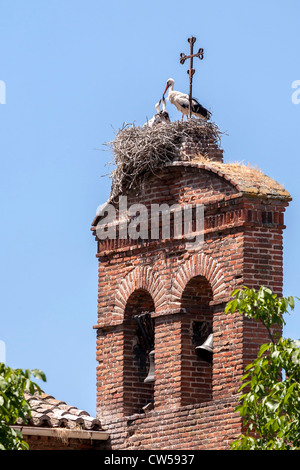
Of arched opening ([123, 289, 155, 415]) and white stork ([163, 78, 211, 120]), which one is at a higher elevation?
white stork ([163, 78, 211, 120])

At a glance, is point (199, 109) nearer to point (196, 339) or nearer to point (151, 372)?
point (196, 339)

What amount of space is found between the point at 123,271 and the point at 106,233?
0.63 meters

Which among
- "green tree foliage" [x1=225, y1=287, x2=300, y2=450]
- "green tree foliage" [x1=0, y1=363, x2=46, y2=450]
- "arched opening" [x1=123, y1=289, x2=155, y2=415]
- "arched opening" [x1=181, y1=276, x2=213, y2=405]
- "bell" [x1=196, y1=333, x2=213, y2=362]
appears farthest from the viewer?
"arched opening" [x1=123, y1=289, x2=155, y2=415]

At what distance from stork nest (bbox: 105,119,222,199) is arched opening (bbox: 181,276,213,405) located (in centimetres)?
158

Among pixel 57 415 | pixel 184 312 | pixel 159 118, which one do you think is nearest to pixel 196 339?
pixel 184 312

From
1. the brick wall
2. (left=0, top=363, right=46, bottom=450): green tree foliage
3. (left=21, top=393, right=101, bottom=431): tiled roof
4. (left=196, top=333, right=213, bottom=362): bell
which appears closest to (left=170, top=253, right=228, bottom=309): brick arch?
the brick wall

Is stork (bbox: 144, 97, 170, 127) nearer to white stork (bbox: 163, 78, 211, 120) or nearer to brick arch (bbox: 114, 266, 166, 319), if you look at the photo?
white stork (bbox: 163, 78, 211, 120)

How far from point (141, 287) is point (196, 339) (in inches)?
41.0

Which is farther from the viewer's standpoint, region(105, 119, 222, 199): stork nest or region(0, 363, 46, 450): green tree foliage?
region(105, 119, 222, 199): stork nest

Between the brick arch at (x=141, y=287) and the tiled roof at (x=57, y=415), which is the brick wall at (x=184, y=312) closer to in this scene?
the brick arch at (x=141, y=287)

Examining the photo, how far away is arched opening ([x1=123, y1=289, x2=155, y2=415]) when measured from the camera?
2048cm

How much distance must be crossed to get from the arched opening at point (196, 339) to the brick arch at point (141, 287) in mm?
394
